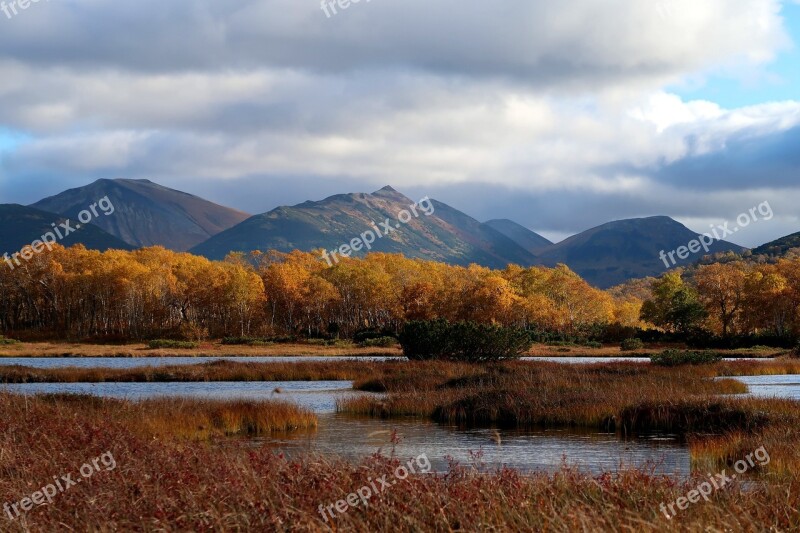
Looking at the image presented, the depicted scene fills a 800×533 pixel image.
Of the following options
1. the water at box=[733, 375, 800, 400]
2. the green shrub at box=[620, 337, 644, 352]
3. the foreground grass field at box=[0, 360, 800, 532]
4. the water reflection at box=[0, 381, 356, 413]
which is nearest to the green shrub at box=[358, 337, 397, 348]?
the green shrub at box=[620, 337, 644, 352]

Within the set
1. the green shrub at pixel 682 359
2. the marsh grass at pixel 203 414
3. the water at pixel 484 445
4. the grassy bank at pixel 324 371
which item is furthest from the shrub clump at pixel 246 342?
the marsh grass at pixel 203 414

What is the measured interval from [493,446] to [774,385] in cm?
2634

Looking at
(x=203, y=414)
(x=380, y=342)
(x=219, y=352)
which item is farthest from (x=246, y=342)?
(x=203, y=414)

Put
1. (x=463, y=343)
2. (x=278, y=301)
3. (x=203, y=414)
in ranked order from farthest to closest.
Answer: (x=278, y=301) < (x=463, y=343) < (x=203, y=414)

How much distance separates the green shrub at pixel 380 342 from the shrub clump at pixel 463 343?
119 feet

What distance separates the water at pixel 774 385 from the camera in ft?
118

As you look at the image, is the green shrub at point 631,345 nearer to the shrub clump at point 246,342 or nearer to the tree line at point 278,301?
the tree line at point 278,301

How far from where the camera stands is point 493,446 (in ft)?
74.7

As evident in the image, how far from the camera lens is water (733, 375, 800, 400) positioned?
35.9 metres

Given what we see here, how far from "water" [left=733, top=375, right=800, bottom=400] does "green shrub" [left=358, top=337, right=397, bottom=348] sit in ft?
161

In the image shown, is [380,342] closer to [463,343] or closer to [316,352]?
[316,352]

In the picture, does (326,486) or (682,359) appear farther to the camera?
(682,359)

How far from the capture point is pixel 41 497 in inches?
427

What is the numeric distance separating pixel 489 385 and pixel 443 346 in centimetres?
2040
